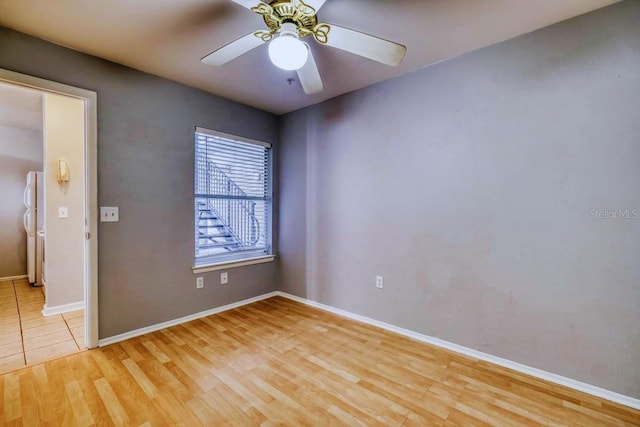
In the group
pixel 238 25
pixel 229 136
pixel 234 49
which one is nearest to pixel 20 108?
pixel 229 136

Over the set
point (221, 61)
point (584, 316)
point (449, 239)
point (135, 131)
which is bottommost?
point (584, 316)

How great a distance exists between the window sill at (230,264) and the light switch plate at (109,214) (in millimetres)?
873

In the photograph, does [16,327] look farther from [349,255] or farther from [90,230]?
[349,255]

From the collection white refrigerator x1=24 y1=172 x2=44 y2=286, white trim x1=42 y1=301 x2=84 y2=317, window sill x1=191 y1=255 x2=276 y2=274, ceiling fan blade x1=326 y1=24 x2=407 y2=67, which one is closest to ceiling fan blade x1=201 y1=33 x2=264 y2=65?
ceiling fan blade x1=326 y1=24 x2=407 y2=67

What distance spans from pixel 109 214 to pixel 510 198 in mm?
3280

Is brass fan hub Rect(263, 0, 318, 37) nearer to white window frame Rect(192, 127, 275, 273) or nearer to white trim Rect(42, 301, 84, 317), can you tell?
white window frame Rect(192, 127, 275, 273)

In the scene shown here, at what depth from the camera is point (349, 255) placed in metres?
3.02

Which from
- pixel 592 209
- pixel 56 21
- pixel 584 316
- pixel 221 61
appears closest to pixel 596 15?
pixel 592 209

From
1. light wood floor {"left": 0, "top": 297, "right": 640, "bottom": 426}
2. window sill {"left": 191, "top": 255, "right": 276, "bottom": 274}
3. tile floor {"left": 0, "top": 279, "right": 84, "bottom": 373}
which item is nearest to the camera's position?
light wood floor {"left": 0, "top": 297, "right": 640, "bottom": 426}

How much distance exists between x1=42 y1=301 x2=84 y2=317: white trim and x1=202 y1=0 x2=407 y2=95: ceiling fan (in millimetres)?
3355

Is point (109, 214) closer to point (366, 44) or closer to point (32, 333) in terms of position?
point (32, 333)

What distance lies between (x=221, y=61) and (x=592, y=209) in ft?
8.55

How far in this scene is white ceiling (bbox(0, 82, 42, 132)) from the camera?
9.83ft

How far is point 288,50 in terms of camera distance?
1.40m
